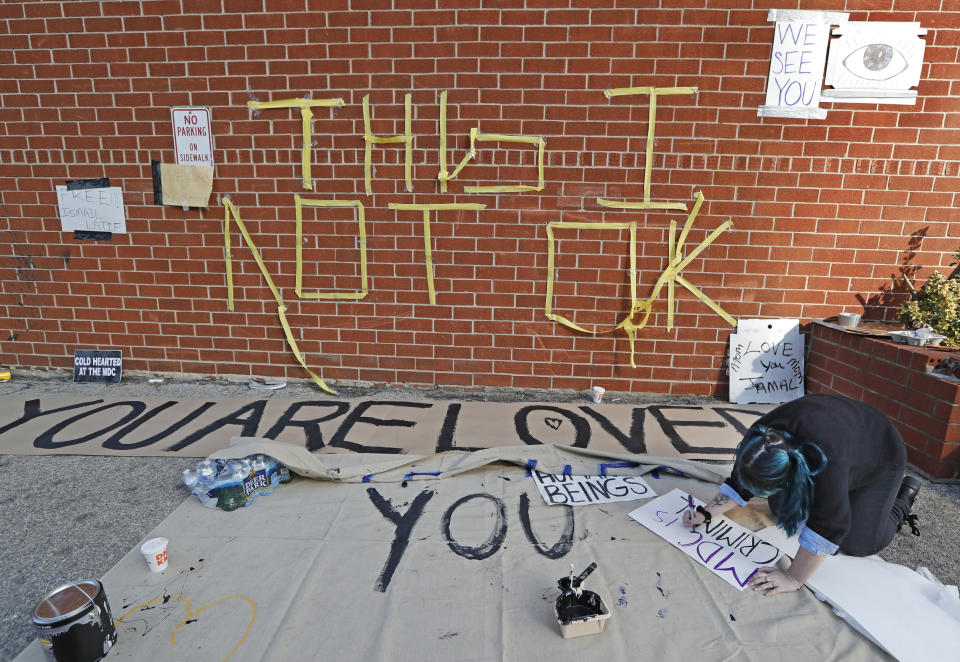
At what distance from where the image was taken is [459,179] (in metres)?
4.02

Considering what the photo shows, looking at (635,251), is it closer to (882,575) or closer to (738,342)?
(738,342)

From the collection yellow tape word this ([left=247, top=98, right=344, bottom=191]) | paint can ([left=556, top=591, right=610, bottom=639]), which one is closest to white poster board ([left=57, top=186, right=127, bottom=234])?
yellow tape word this ([left=247, top=98, right=344, bottom=191])

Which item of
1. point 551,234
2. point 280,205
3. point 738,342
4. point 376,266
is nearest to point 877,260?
point 738,342

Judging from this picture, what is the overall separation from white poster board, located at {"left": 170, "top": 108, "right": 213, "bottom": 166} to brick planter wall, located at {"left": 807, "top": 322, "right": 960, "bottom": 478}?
4978 millimetres

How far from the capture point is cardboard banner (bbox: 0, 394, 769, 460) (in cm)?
338

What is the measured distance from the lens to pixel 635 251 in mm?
4035

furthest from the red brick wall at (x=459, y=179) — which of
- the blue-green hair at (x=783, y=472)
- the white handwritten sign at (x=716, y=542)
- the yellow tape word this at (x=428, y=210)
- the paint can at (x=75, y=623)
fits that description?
the paint can at (x=75, y=623)

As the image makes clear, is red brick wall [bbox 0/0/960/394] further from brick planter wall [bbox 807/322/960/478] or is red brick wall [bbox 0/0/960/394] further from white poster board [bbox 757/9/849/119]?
brick planter wall [bbox 807/322/960/478]

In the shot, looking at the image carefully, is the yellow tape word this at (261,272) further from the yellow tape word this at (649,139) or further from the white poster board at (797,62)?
the white poster board at (797,62)

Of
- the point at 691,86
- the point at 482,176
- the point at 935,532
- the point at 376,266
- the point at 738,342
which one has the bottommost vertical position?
the point at 935,532

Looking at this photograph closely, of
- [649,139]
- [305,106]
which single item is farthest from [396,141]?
[649,139]

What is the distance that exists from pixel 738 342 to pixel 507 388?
6.14 feet

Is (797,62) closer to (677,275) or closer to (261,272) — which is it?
(677,275)

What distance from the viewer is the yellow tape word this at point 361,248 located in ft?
13.5
